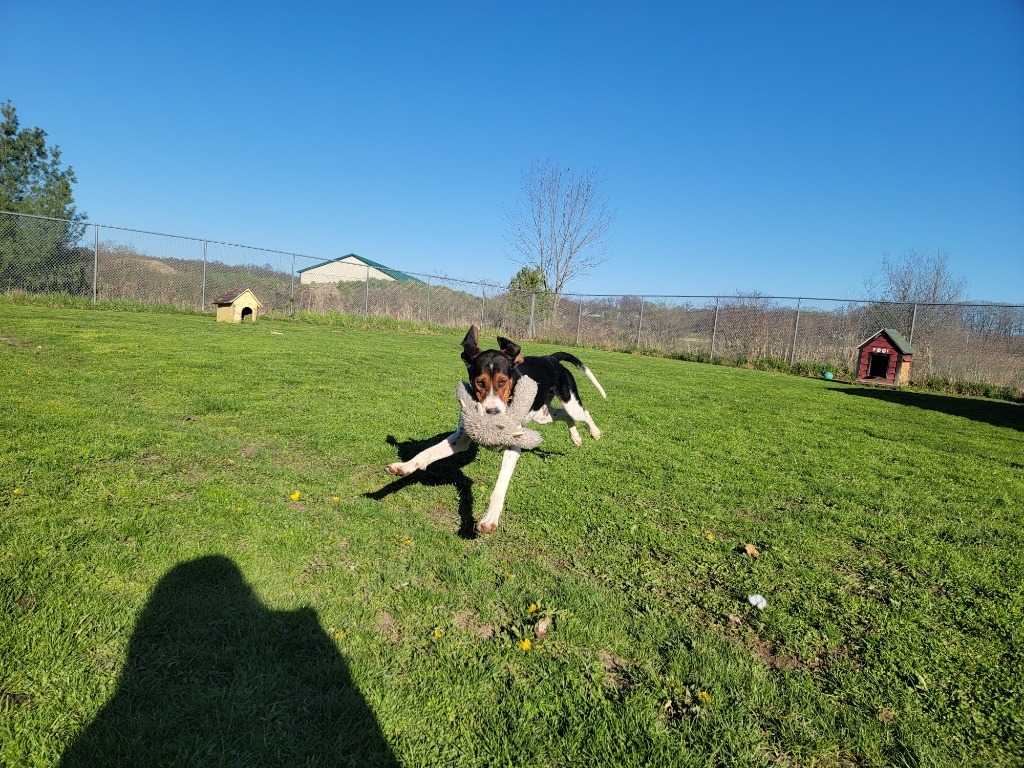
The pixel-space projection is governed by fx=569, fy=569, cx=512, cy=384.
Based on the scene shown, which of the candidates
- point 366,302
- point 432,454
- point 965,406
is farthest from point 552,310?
point 432,454

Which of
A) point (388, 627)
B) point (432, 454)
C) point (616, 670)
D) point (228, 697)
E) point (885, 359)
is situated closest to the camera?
point (228, 697)

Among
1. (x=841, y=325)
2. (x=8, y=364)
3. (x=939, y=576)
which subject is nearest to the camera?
(x=939, y=576)

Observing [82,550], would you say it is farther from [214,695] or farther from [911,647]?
[911,647]

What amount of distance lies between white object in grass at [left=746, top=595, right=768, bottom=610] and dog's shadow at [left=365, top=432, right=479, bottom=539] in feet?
5.75

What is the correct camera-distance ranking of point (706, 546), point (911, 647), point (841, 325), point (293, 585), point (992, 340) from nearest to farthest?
point (911, 647) → point (293, 585) → point (706, 546) → point (992, 340) → point (841, 325)

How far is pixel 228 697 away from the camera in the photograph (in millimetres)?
2117

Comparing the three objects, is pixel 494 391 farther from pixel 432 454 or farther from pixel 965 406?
pixel 965 406

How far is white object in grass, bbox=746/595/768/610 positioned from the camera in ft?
10.3

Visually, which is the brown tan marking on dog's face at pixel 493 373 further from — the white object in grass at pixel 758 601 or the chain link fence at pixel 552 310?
the chain link fence at pixel 552 310

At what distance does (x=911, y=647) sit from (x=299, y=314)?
2299cm

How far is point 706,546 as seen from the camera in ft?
12.8

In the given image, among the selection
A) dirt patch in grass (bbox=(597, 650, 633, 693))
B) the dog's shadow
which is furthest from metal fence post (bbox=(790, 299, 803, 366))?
dirt patch in grass (bbox=(597, 650, 633, 693))

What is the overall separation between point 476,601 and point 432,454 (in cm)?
138

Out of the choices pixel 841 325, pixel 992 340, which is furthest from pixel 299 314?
pixel 992 340
